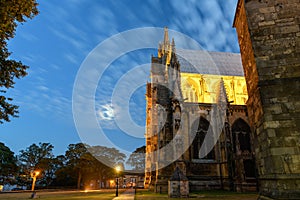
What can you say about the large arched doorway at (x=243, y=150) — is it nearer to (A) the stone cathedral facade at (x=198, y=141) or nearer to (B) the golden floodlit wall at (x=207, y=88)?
(A) the stone cathedral facade at (x=198, y=141)

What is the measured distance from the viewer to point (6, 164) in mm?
39906

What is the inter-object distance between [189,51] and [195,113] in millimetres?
20646

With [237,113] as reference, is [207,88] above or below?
above

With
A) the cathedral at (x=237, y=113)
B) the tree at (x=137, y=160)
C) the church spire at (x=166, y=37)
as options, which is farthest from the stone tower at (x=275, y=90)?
the tree at (x=137, y=160)

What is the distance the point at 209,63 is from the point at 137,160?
127 ft

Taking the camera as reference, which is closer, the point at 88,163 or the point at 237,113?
the point at 237,113

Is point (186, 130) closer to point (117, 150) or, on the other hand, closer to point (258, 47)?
point (258, 47)

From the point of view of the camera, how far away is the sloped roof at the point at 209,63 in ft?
124

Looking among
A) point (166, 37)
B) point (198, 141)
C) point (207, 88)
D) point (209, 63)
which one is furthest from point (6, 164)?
point (209, 63)

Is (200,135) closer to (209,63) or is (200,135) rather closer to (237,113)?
(237,113)

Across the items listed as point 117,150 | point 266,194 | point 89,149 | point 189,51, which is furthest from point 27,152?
point 266,194

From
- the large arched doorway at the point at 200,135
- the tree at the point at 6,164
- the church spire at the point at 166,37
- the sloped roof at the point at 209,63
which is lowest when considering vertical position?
the tree at the point at 6,164

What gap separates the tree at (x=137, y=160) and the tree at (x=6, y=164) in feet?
102

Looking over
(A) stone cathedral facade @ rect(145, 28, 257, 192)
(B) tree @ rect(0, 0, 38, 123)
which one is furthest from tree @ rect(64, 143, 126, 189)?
(B) tree @ rect(0, 0, 38, 123)
